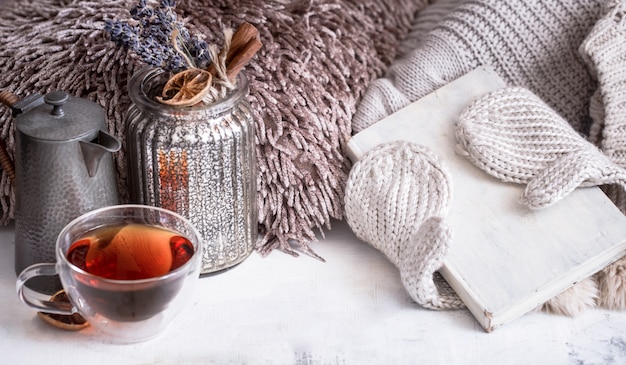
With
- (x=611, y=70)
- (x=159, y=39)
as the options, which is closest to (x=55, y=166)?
(x=159, y=39)

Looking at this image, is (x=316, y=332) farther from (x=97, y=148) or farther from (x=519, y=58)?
(x=519, y=58)

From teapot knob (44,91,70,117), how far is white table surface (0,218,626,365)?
0.62 ft

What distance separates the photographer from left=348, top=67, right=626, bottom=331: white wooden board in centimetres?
74

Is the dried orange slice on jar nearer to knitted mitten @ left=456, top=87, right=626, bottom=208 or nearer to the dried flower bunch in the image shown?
the dried flower bunch

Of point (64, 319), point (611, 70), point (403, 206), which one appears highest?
point (611, 70)

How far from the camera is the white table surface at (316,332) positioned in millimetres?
706

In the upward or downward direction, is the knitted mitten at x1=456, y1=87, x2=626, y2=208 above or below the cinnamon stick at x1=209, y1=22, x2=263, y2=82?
below

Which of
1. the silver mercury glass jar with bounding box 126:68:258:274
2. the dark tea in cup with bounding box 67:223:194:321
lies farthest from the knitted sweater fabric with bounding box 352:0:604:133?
the dark tea in cup with bounding box 67:223:194:321

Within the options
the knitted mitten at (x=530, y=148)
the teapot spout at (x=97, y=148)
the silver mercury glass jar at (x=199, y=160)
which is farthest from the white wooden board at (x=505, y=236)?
the teapot spout at (x=97, y=148)

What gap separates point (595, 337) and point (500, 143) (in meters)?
0.21

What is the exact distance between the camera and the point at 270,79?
819 millimetres

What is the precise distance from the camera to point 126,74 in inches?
31.8

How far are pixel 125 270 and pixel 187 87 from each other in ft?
0.54

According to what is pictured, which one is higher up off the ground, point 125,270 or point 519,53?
point 519,53
